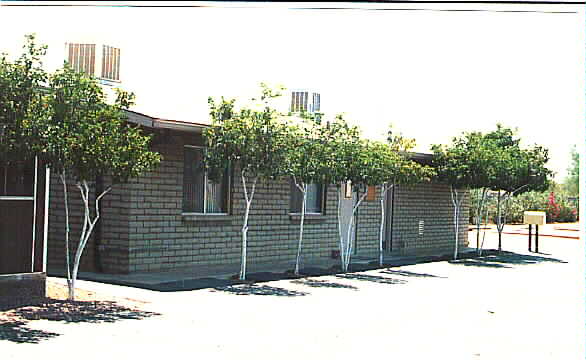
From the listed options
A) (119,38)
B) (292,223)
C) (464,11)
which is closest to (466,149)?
(292,223)

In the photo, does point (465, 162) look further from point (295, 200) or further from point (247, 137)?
point (247, 137)

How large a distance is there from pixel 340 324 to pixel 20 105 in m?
4.29

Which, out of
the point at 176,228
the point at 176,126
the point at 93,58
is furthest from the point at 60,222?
the point at 176,126

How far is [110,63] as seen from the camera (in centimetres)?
1528

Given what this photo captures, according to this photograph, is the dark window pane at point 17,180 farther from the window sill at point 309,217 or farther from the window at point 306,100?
the window at point 306,100

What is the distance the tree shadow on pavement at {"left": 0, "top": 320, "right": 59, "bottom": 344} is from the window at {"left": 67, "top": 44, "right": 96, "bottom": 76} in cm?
722

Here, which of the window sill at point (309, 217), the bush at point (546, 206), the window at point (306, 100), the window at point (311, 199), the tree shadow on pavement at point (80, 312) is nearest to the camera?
the tree shadow on pavement at point (80, 312)

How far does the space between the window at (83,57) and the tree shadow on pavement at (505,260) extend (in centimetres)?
909

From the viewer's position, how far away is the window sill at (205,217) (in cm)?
1441

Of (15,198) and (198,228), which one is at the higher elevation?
(15,198)

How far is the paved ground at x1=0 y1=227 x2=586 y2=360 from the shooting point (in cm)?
805

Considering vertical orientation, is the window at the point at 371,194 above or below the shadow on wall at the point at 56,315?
above

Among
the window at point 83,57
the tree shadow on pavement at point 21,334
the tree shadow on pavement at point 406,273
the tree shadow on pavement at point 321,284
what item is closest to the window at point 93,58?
the window at point 83,57

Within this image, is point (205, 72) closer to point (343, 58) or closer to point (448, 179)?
point (448, 179)
